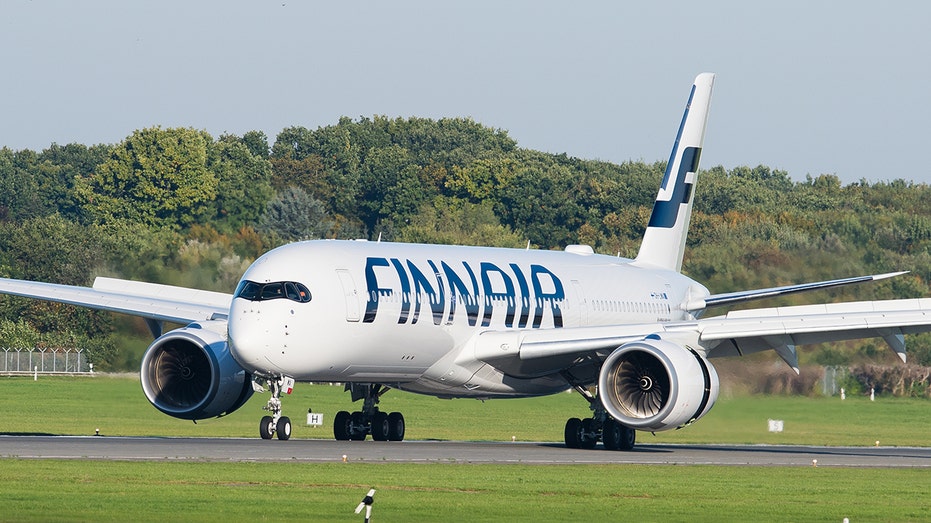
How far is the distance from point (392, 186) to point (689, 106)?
75.1 metres

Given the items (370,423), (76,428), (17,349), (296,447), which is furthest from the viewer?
(17,349)

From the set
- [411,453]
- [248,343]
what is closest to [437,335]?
[411,453]

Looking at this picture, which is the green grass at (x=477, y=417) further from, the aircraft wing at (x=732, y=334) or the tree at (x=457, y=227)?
the tree at (x=457, y=227)

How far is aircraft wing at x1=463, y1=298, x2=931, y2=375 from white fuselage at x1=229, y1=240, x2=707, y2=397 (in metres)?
0.69

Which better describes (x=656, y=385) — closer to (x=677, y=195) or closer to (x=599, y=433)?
(x=599, y=433)

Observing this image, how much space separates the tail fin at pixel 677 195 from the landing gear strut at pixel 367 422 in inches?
427

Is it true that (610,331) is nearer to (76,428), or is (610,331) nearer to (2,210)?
(76,428)

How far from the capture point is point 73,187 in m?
127

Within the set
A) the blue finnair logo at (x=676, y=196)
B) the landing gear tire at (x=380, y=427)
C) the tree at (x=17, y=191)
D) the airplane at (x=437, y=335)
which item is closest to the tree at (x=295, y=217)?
the tree at (x=17, y=191)

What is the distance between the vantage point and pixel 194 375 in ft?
112

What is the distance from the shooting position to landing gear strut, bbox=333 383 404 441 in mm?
35125

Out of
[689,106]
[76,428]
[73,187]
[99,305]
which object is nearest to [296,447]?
[99,305]

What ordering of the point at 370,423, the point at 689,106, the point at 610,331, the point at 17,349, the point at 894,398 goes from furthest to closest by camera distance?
the point at 17,349 → the point at 894,398 → the point at 689,106 → the point at 370,423 → the point at 610,331

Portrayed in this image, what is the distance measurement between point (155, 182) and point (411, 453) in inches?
3411
